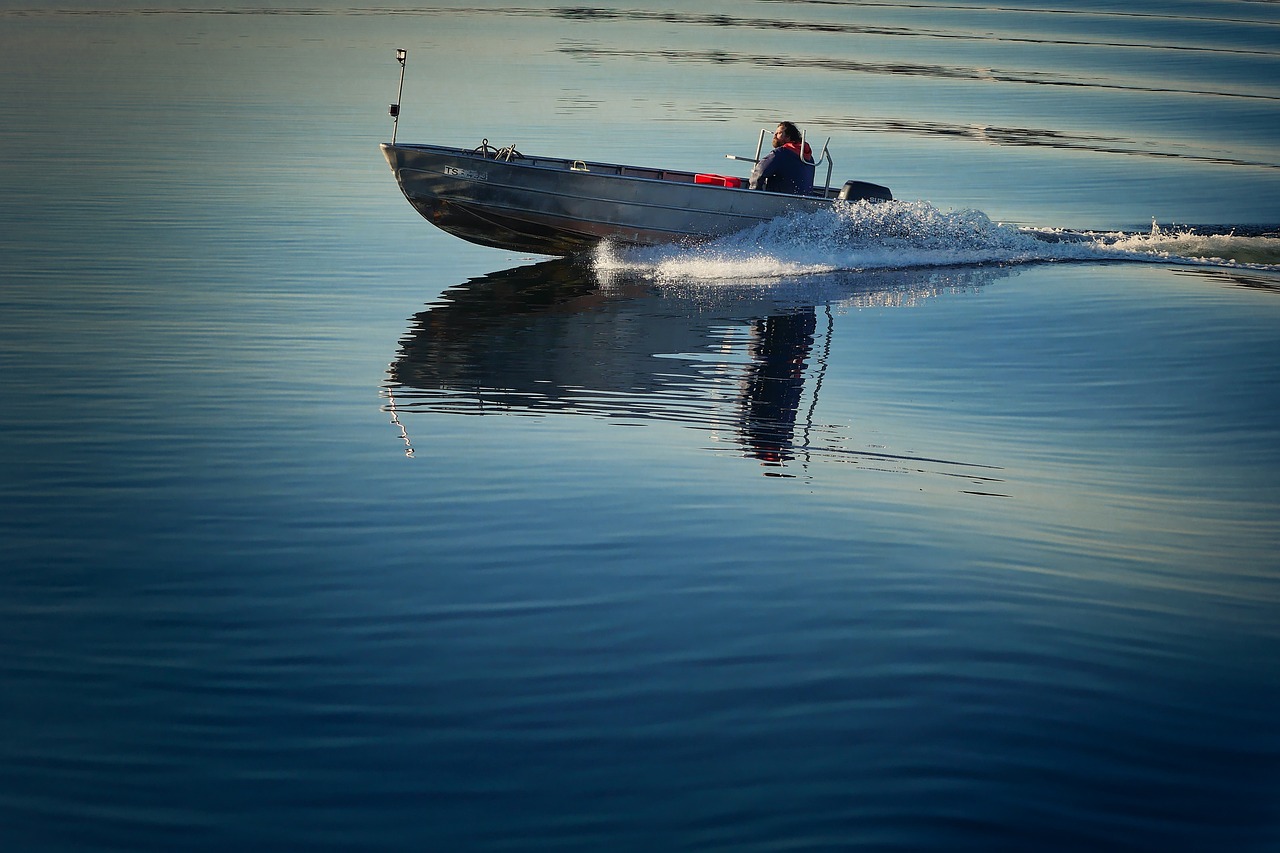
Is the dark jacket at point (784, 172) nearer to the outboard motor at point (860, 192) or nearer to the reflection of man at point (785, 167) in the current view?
the reflection of man at point (785, 167)

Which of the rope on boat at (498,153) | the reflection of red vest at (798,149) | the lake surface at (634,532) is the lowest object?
the lake surface at (634,532)

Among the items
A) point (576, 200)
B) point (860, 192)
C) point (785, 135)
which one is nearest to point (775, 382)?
point (785, 135)

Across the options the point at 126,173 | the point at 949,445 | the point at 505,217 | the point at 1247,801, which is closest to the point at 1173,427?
the point at 949,445

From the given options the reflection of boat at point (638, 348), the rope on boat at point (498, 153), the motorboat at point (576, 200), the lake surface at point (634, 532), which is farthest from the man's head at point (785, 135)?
the rope on boat at point (498, 153)

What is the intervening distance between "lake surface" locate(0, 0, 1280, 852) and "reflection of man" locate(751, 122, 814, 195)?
64cm

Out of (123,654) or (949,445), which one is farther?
(949,445)

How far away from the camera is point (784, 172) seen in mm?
18938

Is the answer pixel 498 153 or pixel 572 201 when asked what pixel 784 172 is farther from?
pixel 498 153

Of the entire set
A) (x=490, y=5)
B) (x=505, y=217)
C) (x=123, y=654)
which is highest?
(x=490, y=5)

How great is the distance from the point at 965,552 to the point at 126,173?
21506mm

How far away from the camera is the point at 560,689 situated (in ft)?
21.1

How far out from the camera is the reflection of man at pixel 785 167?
18812 mm

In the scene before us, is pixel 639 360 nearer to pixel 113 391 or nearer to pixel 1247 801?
pixel 113 391

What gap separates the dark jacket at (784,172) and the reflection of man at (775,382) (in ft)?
9.10
